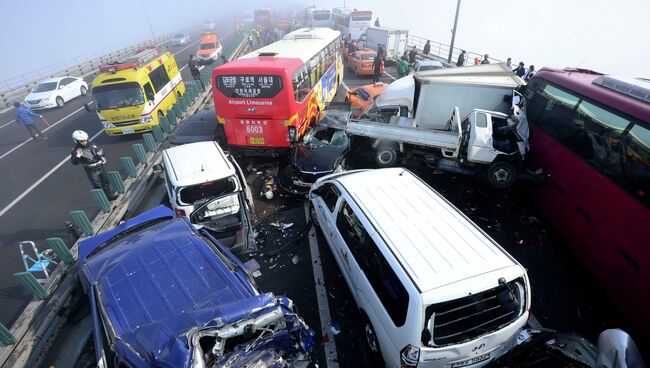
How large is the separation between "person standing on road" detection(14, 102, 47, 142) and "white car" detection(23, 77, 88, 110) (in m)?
5.09

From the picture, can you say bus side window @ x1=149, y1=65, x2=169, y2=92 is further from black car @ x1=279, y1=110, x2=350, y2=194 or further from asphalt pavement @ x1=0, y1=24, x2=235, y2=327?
black car @ x1=279, y1=110, x2=350, y2=194

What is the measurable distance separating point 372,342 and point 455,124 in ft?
20.0

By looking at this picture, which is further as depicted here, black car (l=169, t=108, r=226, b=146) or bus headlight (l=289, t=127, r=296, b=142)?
black car (l=169, t=108, r=226, b=146)

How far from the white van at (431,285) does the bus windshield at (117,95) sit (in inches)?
445

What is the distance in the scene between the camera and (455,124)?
832 cm

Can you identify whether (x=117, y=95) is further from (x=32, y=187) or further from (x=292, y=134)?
(x=292, y=134)

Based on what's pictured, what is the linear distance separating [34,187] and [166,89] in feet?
21.3

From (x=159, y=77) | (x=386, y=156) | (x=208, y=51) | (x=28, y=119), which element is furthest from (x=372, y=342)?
(x=208, y=51)

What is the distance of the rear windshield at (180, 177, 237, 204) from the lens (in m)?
6.58

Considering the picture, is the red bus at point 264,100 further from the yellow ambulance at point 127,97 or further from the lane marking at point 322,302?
the yellow ambulance at point 127,97

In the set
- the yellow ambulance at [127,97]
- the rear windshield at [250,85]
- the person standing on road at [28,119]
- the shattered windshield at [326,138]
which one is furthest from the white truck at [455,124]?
the person standing on road at [28,119]

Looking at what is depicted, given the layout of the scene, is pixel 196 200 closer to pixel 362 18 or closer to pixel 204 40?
pixel 204 40

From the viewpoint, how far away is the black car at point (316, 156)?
837 centimetres

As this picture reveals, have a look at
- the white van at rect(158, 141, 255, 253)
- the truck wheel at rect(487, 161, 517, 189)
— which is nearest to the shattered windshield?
the white van at rect(158, 141, 255, 253)
